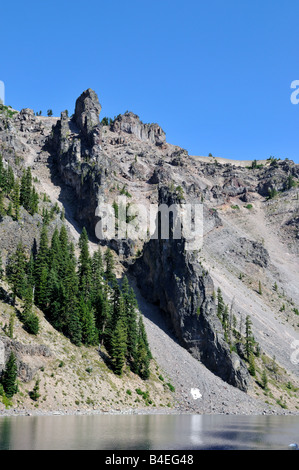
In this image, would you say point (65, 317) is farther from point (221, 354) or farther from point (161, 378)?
point (221, 354)

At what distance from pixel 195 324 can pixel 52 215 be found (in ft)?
158

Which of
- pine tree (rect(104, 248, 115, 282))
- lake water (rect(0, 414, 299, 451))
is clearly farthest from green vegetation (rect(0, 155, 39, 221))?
lake water (rect(0, 414, 299, 451))

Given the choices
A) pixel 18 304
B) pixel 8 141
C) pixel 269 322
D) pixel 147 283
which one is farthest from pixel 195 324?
pixel 8 141

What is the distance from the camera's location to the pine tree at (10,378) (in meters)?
51.8

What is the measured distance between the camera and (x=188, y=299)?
101750mm

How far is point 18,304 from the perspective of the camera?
69125 millimetres

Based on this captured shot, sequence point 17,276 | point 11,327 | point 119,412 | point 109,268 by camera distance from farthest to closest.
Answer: point 109,268
point 17,276
point 119,412
point 11,327

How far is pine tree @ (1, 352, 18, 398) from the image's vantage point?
5181 centimetres

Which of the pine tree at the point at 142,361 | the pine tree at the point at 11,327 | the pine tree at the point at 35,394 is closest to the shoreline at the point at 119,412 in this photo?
the pine tree at the point at 35,394

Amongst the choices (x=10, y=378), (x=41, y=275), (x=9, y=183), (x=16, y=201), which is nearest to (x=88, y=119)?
(x=9, y=183)

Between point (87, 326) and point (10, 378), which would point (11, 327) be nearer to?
point (10, 378)

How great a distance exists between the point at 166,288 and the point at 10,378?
2303 inches

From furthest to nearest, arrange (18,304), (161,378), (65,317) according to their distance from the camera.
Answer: (161,378) < (65,317) < (18,304)

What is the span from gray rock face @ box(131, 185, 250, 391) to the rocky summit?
0.87 feet
